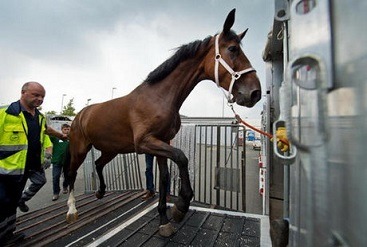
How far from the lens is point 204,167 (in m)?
5.18

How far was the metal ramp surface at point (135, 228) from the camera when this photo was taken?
239cm

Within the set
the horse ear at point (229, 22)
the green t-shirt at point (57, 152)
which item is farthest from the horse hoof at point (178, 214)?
the green t-shirt at point (57, 152)

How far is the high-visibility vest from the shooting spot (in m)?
2.51

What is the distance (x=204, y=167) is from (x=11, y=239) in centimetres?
362

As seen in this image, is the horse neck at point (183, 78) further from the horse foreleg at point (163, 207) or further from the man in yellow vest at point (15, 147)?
the man in yellow vest at point (15, 147)

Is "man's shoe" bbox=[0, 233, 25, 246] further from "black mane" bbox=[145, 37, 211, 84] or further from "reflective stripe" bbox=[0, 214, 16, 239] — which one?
"black mane" bbox=[145, 37, 211, 84]

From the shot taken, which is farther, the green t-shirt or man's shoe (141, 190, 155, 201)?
the green t-shirt

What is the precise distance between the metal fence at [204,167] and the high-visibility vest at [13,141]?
104 inches

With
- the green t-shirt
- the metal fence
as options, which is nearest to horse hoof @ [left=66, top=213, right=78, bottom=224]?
the metal fence

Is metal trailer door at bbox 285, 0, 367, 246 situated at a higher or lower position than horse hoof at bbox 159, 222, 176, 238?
higher

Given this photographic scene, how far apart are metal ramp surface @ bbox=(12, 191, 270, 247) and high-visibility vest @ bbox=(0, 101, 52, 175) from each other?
2.91 ft

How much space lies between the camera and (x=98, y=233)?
2629mm

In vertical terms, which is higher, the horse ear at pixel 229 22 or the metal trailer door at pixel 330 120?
the horse ear at pixel 229 22

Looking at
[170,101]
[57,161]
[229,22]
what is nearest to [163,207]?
[170,101]
